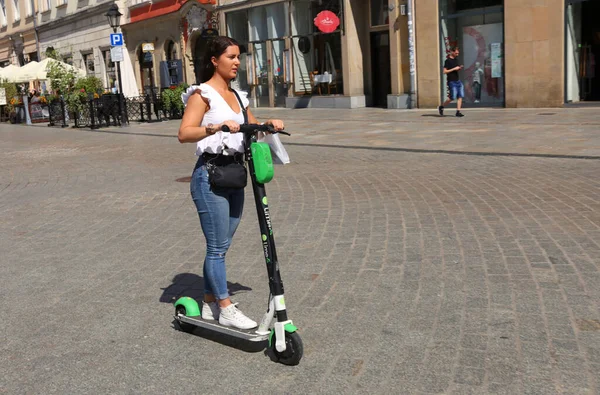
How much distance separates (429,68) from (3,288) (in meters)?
18.3

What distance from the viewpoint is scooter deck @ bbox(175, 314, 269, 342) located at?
12.4 feet

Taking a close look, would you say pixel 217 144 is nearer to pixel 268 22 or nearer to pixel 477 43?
pixel 477 43

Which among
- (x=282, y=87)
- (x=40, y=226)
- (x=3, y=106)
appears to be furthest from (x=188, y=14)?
(x=40, y=226)

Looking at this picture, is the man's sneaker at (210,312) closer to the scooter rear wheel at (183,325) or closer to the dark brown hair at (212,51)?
the scooter rear wheel at (183,325)

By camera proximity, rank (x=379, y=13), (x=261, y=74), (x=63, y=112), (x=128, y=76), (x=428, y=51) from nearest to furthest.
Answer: (x=428, y=51)
(x=379, y=13)
(x=63, y=112)
(x=261, y=74)
(x=128, y=76)

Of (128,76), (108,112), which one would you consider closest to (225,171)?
(108,112)

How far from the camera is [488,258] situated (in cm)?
540

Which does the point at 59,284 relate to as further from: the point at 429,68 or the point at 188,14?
the point at 188,14

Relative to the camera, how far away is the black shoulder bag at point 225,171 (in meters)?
3.84

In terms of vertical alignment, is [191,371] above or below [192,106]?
below

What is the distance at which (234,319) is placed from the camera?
3.96m

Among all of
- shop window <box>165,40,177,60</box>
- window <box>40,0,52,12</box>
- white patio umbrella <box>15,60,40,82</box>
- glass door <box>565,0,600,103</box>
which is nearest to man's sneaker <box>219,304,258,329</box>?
glass door <box>565,0,600,103</box>

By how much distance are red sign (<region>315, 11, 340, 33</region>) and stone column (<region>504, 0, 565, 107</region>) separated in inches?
268

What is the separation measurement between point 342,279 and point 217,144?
5.45 ft
